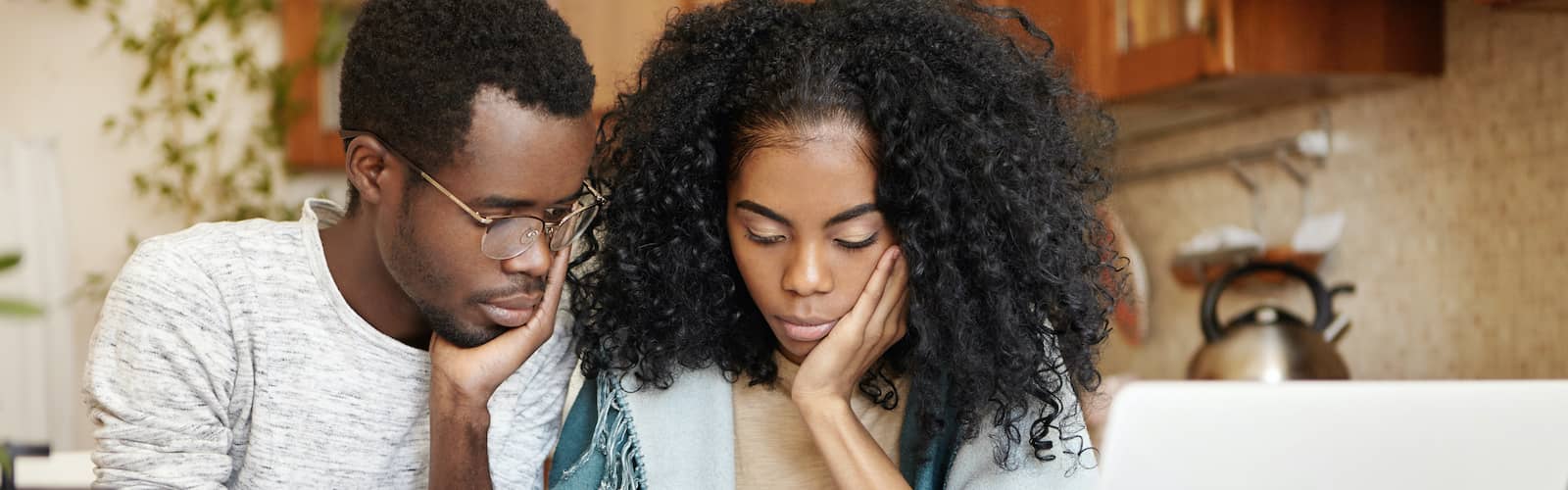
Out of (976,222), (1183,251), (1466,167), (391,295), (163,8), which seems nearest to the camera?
(976,222)

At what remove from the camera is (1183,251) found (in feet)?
7.25

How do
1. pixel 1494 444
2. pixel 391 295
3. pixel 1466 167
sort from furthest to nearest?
pixel 1466 167
pixel 391 295
pixel 1494 444

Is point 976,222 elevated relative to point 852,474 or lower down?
elevated

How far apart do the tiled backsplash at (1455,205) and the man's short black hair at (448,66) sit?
1.16 meters

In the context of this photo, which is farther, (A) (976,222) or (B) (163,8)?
(B) (163,8)

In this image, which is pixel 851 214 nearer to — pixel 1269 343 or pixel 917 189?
pixel 917 189

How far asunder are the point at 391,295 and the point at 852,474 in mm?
468

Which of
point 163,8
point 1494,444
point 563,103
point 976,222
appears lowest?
point 1494,444

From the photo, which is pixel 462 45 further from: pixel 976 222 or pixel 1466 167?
pixel 1466 167

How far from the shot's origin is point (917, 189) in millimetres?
1035

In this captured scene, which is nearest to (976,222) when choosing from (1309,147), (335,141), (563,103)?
(563,103)

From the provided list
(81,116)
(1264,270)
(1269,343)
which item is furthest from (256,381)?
(81,116)

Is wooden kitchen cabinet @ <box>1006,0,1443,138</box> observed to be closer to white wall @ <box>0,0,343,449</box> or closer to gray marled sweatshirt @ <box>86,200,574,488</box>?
gray marled sweatshirt @ <box>86,200,574,488</box>

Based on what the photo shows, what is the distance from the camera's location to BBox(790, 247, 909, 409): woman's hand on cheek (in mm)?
1101
